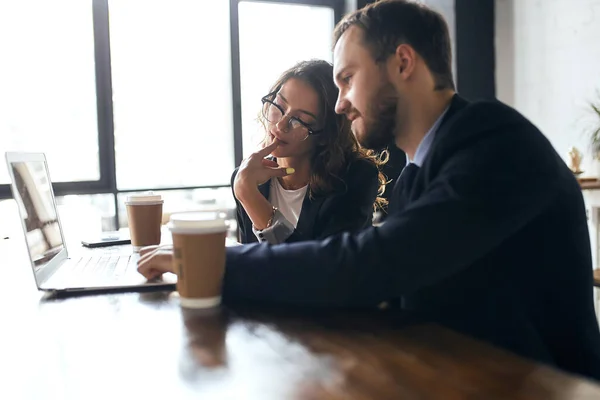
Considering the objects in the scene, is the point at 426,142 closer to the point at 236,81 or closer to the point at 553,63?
the point at 553,63

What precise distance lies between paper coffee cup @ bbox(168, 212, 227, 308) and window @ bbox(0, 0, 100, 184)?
2995 mm

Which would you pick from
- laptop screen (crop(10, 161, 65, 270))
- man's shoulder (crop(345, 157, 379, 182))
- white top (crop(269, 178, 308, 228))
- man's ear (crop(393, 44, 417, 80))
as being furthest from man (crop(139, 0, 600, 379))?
white top (crop(269, 178, 308, 228))

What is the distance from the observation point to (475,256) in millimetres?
783

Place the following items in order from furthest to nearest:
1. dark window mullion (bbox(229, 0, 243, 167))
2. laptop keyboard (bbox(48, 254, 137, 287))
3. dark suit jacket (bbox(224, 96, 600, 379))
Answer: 1. dark window mullion (bbox(229, 0, 243, 167))
2. laptop keyboard (bbox(48, 254, 137, 287))
3. dark suit jacket (bbox(224, 96, 600, 379))

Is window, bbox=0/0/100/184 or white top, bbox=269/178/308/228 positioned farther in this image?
window, bbox=0/0/100/184

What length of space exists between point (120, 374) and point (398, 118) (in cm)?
75

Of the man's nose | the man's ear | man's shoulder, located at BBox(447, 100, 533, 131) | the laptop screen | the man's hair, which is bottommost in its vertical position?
the laptop screen

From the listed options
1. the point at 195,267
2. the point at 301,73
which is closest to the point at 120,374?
the point at 195,267

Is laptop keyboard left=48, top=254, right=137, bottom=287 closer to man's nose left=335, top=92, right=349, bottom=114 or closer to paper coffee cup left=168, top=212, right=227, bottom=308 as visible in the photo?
paper coffee cup left=168, top=212, right=227, bottom=308

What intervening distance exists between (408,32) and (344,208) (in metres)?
0.51

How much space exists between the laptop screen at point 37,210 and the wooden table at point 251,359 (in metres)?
0.24

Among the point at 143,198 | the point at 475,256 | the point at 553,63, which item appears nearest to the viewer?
the point at 475,256

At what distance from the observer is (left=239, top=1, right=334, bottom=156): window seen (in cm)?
396

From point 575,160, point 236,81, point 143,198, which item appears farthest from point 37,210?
point 236,81
